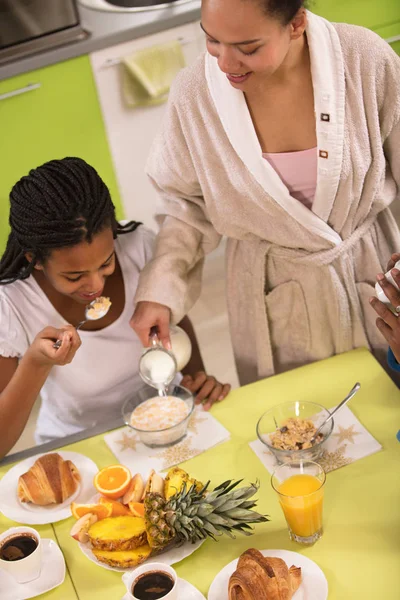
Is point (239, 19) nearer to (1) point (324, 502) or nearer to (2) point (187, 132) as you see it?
(2) point (187, 132)

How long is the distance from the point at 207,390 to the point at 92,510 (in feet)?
1.41

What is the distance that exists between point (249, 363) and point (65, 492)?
733mm

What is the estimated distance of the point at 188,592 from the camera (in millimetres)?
1344

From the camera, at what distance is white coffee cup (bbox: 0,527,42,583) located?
1.38m

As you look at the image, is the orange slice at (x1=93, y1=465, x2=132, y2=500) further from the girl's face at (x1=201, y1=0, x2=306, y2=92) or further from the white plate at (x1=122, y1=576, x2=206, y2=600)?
the girl's face at (x1=201, y1=0, x2=306, y2=92)

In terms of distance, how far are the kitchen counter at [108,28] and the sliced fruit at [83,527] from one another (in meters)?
2.12

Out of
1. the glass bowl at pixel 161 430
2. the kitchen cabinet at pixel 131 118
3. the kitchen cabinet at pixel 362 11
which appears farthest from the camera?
the kitchen cabinet at pixel 362 11

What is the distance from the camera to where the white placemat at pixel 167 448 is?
1653 millimetres

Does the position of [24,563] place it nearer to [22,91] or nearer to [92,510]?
[92,510]

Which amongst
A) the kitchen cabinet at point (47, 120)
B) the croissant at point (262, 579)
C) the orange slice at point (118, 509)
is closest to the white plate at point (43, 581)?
the orange slice at point (118, 509)

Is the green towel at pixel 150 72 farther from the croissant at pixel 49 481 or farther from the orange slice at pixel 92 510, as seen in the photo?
the orange slice at pixel 92 510

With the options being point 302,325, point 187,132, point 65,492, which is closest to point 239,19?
point 187,132

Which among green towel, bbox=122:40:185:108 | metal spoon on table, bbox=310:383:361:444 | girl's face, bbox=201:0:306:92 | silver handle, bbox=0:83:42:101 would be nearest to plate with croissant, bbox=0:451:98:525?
metal spoon on table, bbox=310:383:361:444

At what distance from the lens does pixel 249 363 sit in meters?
2.16
